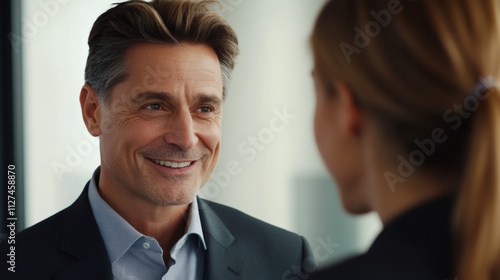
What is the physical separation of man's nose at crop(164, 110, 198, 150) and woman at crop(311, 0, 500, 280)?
89cm

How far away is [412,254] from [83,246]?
0.97 metres

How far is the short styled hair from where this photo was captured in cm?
150

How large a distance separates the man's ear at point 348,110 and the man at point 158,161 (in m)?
0.88

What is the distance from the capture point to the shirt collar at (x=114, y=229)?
1.39 m

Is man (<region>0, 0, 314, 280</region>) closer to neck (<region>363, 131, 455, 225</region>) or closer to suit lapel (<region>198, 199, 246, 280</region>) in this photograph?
suit lapel (<region>198, 199, 246, 280</region>)

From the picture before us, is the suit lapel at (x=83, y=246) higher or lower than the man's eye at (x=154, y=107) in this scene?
lower

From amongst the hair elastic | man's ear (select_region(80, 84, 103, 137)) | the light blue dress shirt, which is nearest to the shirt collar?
the light blue dress shirt

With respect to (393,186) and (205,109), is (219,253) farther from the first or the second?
(393,186)

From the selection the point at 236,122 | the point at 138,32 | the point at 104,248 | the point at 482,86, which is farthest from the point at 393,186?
the point at 236,122

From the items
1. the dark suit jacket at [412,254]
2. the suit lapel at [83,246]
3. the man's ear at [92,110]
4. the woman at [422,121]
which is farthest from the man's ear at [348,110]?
the man's ear at [92,110]

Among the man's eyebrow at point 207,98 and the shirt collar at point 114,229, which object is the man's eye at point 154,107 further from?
the shirt collar at point 114,229

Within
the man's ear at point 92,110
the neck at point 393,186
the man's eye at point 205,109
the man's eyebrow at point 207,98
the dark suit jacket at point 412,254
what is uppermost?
the neck at point 393,186

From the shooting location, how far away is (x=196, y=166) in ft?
5.08

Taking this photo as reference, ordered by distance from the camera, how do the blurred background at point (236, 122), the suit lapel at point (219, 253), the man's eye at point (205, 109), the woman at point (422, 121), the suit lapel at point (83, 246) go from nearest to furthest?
the woman at point (422, 121)
the suit lapel at point (83, 246)
the suit lapel at point (219, 253)
the man's eye at point (205, 109)
the blurred background at point (236, 122)
